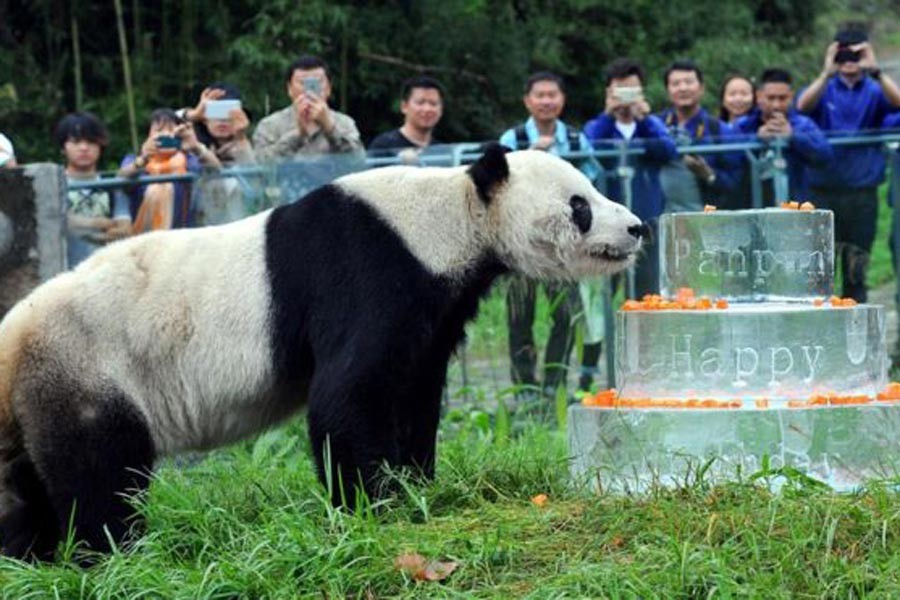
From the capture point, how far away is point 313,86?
9.53m

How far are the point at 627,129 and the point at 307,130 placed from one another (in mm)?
1870

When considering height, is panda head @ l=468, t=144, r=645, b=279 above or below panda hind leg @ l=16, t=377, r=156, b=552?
above

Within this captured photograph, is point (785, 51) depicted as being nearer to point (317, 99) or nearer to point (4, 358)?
point (317, 99)

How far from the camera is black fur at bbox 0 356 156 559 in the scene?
5961 millimetres

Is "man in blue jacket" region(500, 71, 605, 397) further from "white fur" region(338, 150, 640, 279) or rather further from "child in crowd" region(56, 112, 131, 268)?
"white fur" region(338, 150, 640, 279)

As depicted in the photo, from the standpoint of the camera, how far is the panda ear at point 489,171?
6184mm

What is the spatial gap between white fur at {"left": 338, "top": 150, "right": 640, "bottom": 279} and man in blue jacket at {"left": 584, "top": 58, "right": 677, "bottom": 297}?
266cm

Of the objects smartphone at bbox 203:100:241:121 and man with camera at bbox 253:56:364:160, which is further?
smartphone at bbox 203:100:241:121

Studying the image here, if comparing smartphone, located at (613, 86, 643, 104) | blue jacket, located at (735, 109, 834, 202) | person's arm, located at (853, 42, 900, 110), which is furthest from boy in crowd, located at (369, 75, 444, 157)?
person's arm, located at (853, 42, 900, 110)

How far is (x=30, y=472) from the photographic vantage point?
6242 mm

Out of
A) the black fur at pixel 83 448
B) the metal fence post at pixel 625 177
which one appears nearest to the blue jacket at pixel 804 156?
the metal fence post at pixel 625 177

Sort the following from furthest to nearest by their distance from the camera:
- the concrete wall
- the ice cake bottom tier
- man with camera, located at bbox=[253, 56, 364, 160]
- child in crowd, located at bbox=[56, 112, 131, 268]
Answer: man with camera, located at bbox=[253, 56, 364, 160] → child in crowd, located at bbox=[56, 112, 131, 268] → the concrete wall → the ice cake bottom tier

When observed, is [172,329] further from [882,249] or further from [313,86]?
[882,249]

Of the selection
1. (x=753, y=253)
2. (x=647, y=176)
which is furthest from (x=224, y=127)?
(x=753, y=253)
